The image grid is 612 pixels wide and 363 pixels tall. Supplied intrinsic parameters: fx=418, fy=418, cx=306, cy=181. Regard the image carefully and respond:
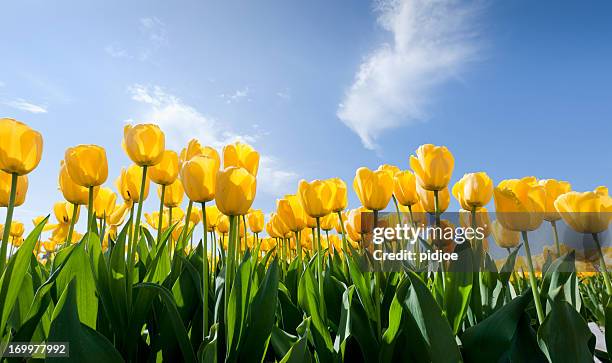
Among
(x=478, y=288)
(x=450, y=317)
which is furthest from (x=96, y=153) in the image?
(x=478, y=288)

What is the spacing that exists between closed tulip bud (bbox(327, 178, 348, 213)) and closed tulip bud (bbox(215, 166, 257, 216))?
1034mm

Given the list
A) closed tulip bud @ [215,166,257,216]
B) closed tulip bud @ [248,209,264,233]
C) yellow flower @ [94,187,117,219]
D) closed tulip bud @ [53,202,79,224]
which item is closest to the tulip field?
closed tulip bud @ [215,166,257,216]

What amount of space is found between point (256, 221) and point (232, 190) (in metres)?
2.78

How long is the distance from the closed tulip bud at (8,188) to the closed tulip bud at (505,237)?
3072 millimetres

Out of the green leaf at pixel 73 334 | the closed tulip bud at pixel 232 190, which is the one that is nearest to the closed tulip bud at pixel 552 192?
the closed tulip bud at pixel 232 190

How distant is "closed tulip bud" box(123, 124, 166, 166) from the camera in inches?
86.1

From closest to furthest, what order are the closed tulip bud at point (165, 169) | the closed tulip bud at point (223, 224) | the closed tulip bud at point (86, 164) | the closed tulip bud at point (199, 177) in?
the closed tulip bud at point (199, 177), the closed tulip bud at point (86, 164), the closed tulip bud at point (165, 169), the closed tulip bud at point (223, 224)

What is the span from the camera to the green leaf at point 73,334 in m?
1.42

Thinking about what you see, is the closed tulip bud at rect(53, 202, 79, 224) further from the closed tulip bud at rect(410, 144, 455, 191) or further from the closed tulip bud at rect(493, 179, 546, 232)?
the closed tulip bud at rect(493, 179, 546, 232)

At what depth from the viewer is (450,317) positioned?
81.4 inches

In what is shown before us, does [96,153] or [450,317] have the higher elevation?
[96,153]

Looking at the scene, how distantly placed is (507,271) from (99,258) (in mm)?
2276

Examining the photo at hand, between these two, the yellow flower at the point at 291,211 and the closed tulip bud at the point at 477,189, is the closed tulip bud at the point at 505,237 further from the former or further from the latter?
the yellow flower at the point at 291,211

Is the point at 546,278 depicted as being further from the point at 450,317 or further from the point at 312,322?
the point at 312,322
